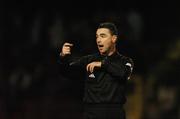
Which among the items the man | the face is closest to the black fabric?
the man

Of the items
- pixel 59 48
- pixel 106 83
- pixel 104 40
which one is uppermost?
pixel 104 40

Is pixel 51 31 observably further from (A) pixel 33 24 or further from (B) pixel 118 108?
(B) pixel 118 108

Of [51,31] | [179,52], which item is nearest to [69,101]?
[51,31]

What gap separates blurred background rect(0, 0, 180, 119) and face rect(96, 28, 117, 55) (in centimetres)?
673

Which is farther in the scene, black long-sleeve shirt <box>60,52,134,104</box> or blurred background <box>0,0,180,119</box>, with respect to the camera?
blurred background <box>0,0,180,119</box>

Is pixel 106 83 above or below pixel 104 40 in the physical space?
below

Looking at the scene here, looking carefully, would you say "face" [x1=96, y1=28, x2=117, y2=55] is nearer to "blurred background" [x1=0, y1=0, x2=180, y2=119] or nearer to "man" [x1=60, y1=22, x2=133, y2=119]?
"man" [x1=60, y1=22, x2=133, y2=119]

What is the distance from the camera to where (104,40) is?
4.05m

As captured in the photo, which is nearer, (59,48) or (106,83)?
(106,83)

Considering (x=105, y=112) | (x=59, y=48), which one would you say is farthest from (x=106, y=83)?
(x=59, y=48)

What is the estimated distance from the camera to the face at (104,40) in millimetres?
4047

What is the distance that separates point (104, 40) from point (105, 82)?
30 centimetres

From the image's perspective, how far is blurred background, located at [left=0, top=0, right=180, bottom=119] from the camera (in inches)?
429

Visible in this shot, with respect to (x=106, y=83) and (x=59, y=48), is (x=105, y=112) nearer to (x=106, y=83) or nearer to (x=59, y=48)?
(x=106, y=83)
